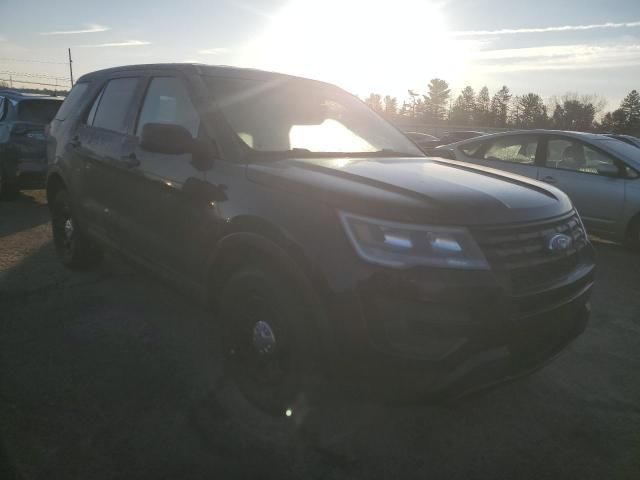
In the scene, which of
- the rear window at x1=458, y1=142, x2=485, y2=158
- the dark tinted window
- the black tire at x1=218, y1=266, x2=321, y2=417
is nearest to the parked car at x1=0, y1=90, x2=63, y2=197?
the dark tinted window

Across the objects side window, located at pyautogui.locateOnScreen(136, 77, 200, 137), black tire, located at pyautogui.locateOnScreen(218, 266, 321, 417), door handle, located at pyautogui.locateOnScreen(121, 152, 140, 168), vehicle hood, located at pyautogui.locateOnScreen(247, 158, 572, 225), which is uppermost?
side window, located at pyautogui.locateOnScreen(136, 77, 200, 137)

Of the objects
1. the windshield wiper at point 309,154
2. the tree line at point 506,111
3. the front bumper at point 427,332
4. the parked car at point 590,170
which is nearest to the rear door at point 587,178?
the parked car at point 590,170

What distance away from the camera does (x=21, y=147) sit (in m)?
7.45

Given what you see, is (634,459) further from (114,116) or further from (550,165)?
(550,165)

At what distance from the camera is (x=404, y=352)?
6.25 feet

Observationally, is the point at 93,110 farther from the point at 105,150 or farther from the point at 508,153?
the point at 508,153

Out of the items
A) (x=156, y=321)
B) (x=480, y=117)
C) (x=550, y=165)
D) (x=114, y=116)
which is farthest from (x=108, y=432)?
(x=480, y=117)

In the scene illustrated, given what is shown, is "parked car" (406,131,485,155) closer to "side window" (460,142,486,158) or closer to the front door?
"side window" (460,142,486,158)

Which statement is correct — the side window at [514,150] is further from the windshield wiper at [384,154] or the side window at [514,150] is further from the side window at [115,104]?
the side window at [115,104]

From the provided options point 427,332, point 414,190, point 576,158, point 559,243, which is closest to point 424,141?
point 576,158

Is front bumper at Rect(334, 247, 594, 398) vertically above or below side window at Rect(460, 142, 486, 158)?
below

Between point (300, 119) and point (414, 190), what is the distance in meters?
1.20

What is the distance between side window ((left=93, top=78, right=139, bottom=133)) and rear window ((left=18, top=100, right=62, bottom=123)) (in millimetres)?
4540

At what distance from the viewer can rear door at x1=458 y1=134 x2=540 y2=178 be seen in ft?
21.8
